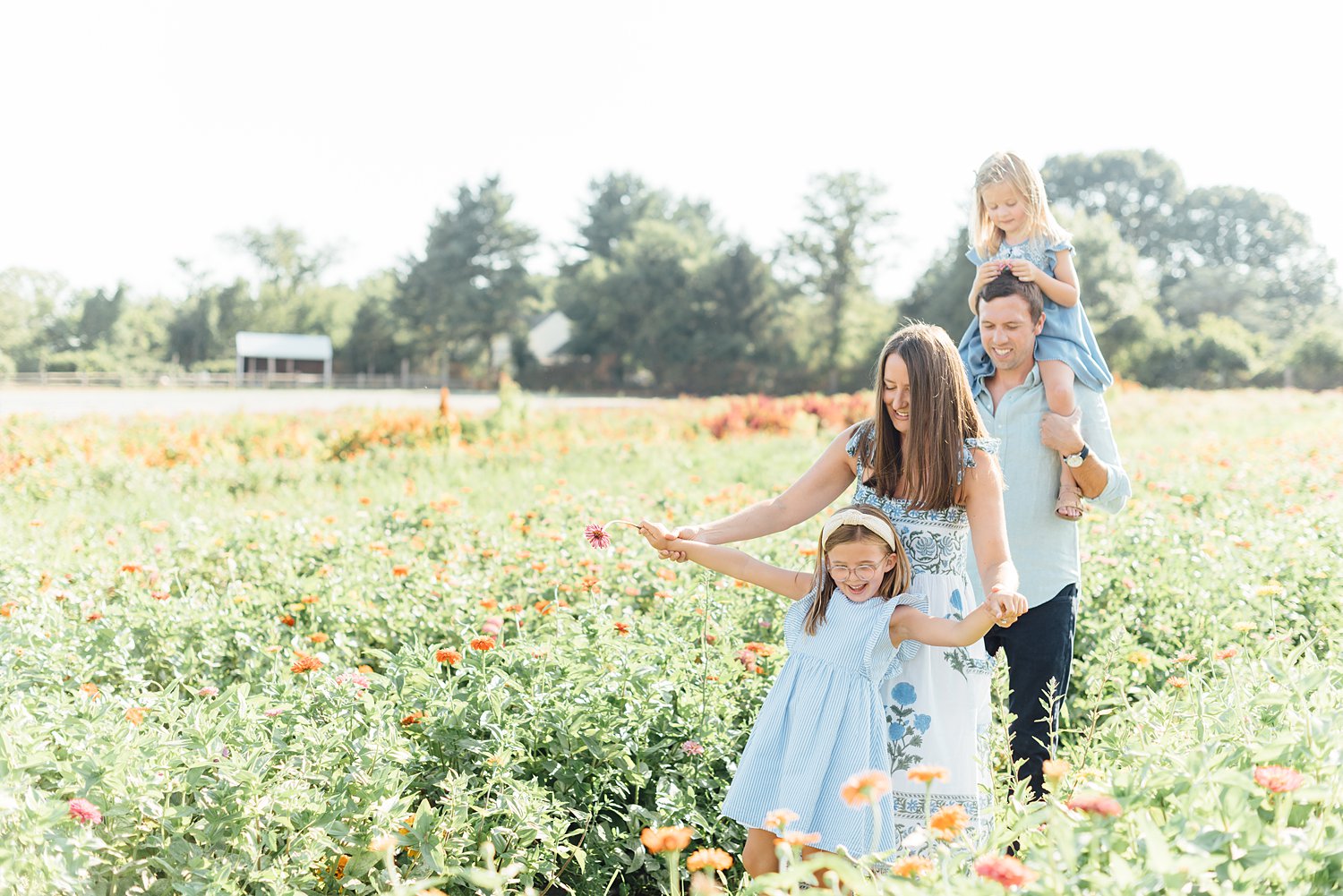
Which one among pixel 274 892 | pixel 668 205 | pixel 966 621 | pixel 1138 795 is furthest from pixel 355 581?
pixel 668 205

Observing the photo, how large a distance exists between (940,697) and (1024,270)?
4.05ft

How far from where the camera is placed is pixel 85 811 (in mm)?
1861

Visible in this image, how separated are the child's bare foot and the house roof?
2197 inches

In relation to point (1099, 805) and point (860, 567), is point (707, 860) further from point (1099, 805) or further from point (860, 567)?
point (860, 567)

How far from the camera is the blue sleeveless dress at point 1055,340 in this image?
109 inches

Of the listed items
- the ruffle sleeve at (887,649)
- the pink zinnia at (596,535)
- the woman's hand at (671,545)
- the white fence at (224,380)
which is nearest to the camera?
the ruffle sleeve at (887,649)

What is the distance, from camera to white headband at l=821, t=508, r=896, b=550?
225cm

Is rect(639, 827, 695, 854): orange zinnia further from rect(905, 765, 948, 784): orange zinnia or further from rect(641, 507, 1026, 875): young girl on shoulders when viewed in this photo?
rect(641, 507, 1026, 875): young girl on shoulders

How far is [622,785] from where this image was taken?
2641 mm

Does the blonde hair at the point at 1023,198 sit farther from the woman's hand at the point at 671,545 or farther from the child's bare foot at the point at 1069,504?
the woman's hand at the point at 671,545

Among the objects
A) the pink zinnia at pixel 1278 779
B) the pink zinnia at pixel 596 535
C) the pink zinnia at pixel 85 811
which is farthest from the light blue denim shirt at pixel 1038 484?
Answer: the pink zinnia at pixel 85 811

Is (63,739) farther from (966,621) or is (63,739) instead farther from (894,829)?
(966,621)

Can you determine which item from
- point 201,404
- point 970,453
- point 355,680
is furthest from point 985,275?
point 201,404

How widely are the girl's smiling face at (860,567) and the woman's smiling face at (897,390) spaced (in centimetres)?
31
